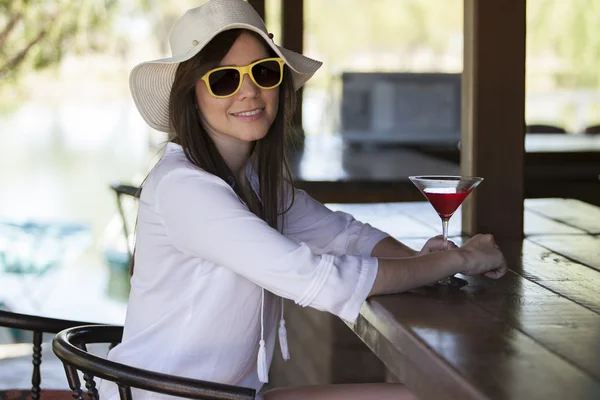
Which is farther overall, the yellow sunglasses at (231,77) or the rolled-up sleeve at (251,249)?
the yellow sunglasses at (231,77)

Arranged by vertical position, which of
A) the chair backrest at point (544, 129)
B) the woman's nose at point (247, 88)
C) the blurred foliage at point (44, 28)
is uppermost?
the blurred foliage at point (44, 28)

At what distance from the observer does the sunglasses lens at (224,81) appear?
6.72 feet

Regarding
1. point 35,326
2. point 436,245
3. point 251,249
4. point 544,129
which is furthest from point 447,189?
point 544,129

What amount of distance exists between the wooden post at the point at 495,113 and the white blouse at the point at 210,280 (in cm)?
99

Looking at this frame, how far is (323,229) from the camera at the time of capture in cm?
242

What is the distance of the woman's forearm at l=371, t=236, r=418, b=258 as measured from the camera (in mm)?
2312

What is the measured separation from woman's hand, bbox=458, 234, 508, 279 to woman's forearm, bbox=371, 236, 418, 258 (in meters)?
0.24

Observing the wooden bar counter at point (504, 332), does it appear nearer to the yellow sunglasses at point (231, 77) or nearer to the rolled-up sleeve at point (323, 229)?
the rolled-up sleeve at point (323, 229)

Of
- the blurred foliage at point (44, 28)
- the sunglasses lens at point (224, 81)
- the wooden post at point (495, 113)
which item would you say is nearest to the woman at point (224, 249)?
the sunglasses lens at point (224, 81)

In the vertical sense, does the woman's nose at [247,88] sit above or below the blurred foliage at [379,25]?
below

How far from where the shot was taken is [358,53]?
2062 cm

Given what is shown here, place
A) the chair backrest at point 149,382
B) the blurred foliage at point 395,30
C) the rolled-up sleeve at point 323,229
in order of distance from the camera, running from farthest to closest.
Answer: the blurred foliage at point 395,30
the rolled-up sleeve at point 323,229
the chair backrest at point 149,382

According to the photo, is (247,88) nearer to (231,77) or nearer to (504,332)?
(231,77)

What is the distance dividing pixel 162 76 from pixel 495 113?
3.61 feet
